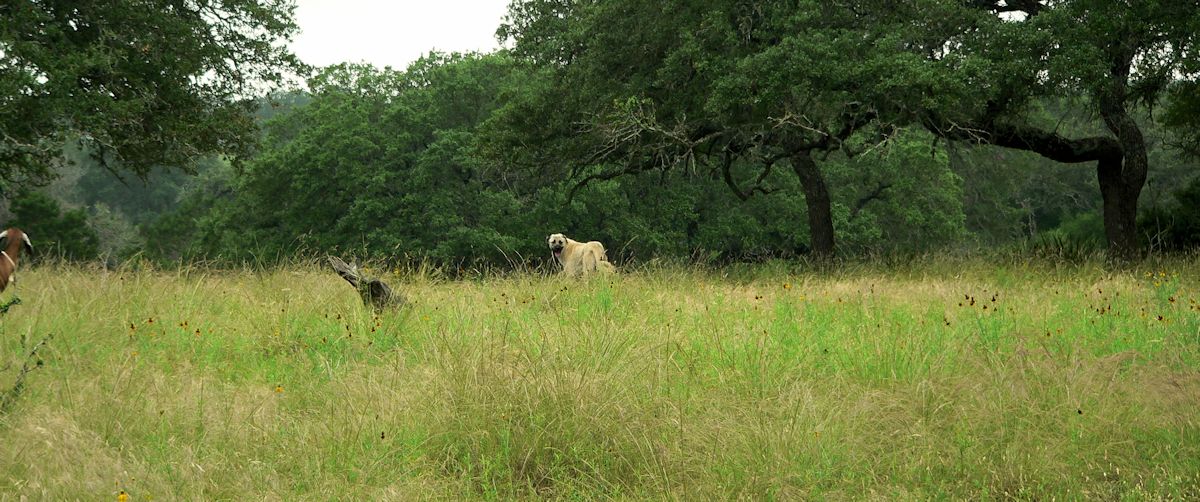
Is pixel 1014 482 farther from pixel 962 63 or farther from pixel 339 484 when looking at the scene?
pixel 962 63

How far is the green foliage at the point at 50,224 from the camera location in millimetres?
35688

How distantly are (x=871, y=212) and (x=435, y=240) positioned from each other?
16.4 meters

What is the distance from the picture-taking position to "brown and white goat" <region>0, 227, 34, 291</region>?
7.18m

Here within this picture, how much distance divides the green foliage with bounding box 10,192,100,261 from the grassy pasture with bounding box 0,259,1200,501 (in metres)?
31.9

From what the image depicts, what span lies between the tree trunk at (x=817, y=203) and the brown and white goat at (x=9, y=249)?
46.6ft

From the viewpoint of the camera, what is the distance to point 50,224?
120 feet

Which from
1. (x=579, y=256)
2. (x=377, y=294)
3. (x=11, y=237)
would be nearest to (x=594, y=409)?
(x=377, y=294)

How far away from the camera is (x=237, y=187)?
3425 cm

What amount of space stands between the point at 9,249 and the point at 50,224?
33661mm

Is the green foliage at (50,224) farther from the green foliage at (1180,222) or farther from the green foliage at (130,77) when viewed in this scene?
the green foliage at (1180,222)

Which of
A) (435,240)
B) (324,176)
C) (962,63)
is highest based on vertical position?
(962,63)

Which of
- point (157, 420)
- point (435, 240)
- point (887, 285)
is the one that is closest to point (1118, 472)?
point (157, 420)

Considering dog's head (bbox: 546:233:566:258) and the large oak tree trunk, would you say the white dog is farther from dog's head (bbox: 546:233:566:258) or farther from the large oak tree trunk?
the large oak tree trunk

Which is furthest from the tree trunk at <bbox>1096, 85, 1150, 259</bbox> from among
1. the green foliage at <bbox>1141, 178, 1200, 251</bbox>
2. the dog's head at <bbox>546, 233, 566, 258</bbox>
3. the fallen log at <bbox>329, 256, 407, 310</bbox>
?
the fallen log at <bbox>329, 256, 407, 310</bbox>
